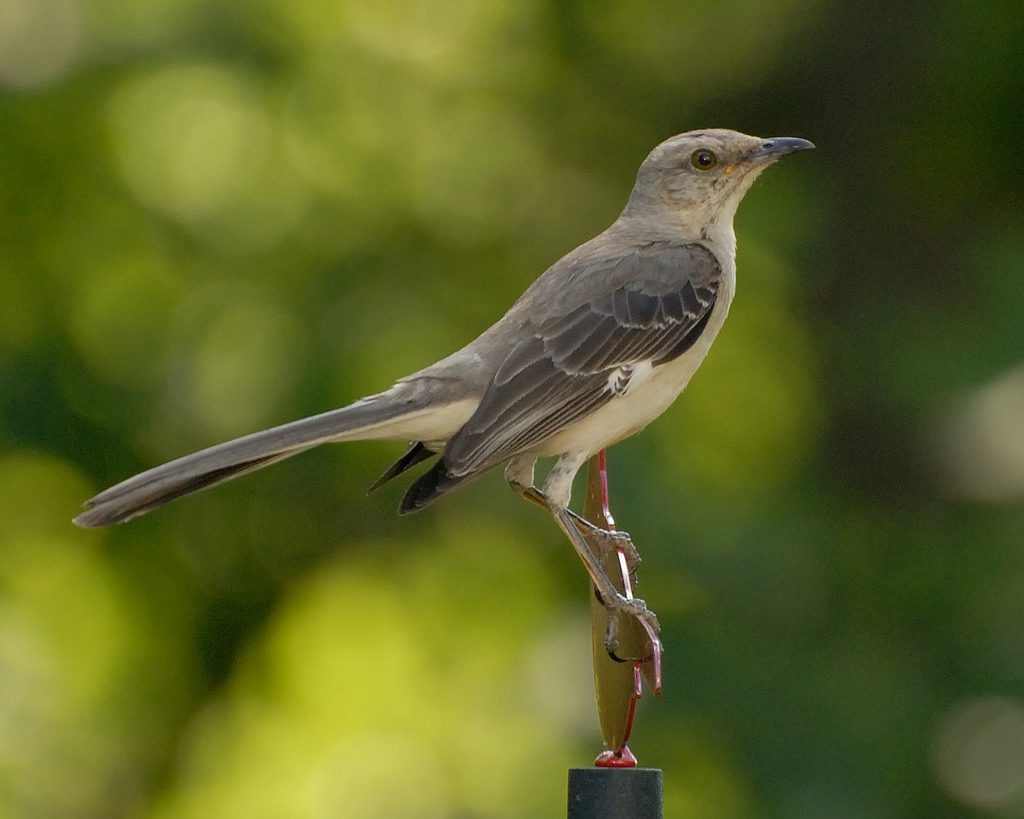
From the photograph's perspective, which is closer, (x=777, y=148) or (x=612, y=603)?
(x=612, y=603)

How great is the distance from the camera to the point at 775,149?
476 centimetres

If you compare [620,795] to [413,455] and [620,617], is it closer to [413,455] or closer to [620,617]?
[620,617]

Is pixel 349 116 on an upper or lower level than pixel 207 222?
upper

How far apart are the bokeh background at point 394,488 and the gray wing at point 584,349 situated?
2.32 meters

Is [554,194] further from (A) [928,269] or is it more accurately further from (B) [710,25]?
(A) [928,269]

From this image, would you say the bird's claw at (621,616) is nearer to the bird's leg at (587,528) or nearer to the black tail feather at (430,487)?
the bird's leg at (587,528)

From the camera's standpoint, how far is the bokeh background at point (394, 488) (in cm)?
730

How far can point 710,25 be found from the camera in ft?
29.2

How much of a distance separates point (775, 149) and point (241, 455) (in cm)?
197

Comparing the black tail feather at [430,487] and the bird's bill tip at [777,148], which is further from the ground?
the bird's bill tip at [777,148]

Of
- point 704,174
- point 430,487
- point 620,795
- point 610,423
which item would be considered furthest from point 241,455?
point 704,174

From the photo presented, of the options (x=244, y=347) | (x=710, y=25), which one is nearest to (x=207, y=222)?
(x=244, y=347)

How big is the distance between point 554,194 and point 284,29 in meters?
1.77

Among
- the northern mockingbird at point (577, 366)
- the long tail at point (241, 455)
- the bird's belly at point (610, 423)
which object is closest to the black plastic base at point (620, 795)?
the northern mockingbird at point (577, 366)
